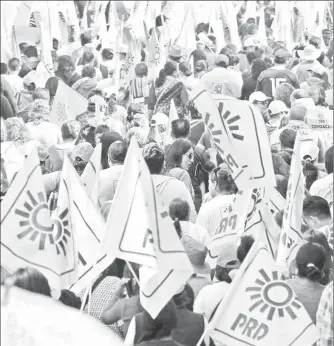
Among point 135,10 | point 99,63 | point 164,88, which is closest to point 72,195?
point 164,88

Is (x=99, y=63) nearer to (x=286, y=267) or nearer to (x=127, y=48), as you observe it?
(x=127, y=48)

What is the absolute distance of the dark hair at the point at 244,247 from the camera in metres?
6.77

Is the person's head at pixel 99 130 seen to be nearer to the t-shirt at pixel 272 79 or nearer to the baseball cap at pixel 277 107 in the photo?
the baseball cap at pixel 277 107

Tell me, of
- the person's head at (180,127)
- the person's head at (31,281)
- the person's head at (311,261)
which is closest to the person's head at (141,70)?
the person's head at (180,127)

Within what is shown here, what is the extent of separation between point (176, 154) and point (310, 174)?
1.17 m

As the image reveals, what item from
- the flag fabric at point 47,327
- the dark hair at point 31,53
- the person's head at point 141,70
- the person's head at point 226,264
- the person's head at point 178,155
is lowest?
the dark hair at point 31,53

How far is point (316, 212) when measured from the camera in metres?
7.91

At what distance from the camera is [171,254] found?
6.30 meters

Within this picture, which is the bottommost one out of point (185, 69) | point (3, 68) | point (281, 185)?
point (3, 68)

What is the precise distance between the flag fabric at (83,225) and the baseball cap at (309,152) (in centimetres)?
295

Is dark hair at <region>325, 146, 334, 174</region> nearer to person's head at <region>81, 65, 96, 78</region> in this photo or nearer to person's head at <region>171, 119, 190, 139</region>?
person's head at <region>171, 119, 190, 139</region>

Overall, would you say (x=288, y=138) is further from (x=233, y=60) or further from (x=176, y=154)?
(x=233, y=60)

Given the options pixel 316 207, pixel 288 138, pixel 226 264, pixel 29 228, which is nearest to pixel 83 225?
pixel 29 228

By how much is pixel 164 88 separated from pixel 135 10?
728 cm
